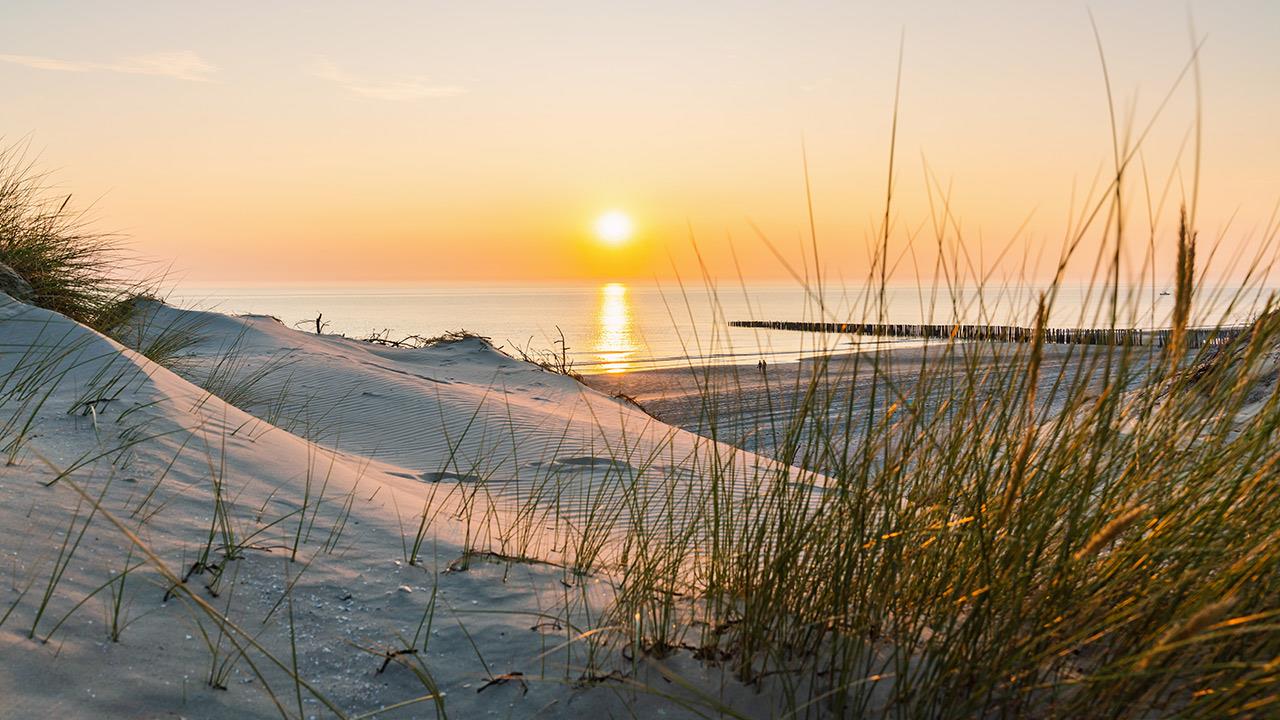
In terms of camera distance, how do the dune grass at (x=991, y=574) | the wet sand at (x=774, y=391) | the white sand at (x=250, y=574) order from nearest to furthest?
the dune grass at (x=991, y=574), the white sand at (x=250, y=574), the wet sand at (x=774, y=391)

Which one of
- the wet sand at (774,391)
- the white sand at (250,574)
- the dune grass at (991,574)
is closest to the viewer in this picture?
the dune grass at (991,574)

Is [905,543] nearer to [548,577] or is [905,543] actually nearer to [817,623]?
[817,623]

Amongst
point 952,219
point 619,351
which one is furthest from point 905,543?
point 619,351

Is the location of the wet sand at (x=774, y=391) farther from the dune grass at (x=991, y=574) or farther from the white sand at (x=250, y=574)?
the white sand at (x=250, y=574)

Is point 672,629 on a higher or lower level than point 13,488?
lower

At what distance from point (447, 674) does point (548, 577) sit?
660 millimetres

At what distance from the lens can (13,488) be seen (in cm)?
232

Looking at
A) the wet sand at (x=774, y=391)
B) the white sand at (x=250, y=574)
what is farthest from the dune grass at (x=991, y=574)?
the wet sand at (x=774, y=391)

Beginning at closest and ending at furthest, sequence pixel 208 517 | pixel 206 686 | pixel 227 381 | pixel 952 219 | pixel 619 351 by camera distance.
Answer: pixel 206 686 < pixel 952 219 < pixel 208 517 < pixel 227 381 < pixel 619 351

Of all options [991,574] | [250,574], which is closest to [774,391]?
[250,574]

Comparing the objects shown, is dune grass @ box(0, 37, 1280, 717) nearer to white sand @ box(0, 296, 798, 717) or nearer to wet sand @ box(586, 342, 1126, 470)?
white sand @ box(0, 296, 798, 717)

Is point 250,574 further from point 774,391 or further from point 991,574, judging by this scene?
point 774,391

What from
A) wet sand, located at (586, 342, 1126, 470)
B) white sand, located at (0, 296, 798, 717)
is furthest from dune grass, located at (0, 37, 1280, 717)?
wet sand, located at (586, 342, 1126, 470)

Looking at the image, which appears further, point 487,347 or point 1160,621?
point 487,347
